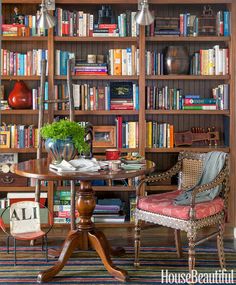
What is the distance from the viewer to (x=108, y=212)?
4480 mm

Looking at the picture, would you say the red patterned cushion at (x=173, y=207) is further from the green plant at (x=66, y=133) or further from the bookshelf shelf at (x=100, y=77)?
the bookshelf shelf at (x=100, y=77)

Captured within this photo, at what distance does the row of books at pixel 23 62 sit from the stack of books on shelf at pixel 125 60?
0.63 metres

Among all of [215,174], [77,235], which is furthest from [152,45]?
[77,235]

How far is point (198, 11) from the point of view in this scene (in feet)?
15.4

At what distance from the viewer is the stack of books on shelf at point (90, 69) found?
14.6 ft

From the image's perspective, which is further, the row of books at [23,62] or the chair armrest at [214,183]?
the row of books at [23,62]

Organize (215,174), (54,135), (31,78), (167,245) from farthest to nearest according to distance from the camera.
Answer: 1. (31,78)
2. (167,245)
3. (215,174)
4. (54,135)

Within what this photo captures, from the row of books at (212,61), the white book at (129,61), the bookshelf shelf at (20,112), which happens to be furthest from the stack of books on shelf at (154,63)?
the bookshelf shelf at (20,112)

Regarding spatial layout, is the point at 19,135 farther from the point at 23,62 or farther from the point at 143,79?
the point at 143,79

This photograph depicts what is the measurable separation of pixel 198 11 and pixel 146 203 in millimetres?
2223

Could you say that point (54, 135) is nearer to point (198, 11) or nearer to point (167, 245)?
point (167, 245)

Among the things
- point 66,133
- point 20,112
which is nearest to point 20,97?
point 20,112

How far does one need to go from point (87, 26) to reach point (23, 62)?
66 cm

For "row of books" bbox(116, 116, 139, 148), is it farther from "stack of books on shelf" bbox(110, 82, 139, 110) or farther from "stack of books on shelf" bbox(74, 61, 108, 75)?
"stack of books on shelf" bbox(74, 61, 108, 75)
